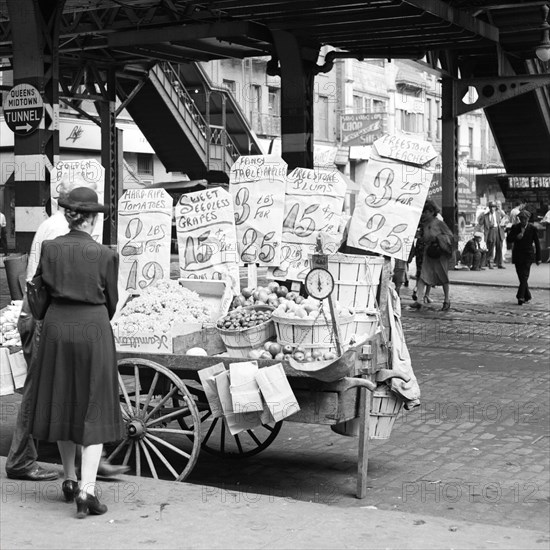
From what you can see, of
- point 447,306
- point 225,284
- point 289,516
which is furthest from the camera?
point 447,306

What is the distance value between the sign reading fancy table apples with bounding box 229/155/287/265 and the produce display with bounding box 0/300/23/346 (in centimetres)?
173

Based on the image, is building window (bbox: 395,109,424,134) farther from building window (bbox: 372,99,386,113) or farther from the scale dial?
the scale dial

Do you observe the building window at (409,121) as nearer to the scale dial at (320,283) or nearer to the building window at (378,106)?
the building window at (378,106)

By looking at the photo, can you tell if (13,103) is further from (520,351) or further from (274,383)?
(274,383)

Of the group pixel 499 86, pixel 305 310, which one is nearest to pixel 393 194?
pixel 305 310

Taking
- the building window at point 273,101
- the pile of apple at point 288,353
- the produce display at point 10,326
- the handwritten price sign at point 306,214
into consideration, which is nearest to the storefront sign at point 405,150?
the handwritten price sign at point 306,214

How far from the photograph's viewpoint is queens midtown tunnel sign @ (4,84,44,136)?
14195 millimetres

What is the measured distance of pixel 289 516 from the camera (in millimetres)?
5695

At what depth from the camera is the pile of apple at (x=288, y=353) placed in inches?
261

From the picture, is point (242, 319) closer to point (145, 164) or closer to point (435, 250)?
point (435, 250)

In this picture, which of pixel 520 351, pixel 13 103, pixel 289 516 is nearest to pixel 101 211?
pixel 289 516

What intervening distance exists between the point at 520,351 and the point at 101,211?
8.20 meters

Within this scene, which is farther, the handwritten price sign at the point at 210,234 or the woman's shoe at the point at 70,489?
the handwritten price sign at the point at 210,234

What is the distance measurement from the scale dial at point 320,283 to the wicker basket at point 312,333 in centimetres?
32
